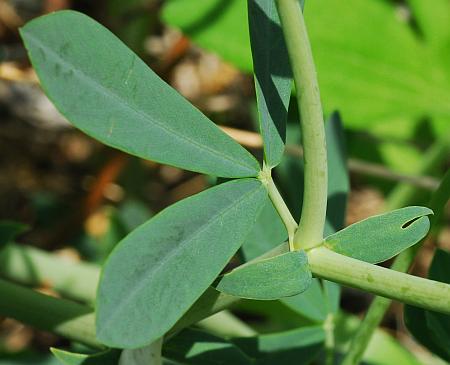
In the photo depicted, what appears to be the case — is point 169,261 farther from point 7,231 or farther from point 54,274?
point 54,274

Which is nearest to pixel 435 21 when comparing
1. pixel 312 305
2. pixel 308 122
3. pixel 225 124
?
pixel 225 124

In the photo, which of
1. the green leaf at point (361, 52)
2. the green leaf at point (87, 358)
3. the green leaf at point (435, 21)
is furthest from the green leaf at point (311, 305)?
the green leaf at point (435, 21)

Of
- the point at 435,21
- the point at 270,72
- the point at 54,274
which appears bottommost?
the point at 54,274

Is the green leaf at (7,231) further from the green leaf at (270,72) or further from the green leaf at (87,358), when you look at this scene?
the green leaf at (270,72)

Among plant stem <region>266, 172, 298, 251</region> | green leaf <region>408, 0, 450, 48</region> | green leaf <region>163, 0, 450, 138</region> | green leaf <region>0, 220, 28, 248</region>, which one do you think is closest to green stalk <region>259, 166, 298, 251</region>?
plant stem <region>266, 172, 298, 251</region>

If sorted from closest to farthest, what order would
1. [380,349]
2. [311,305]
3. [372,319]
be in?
[372,319], [311,305], [380,349]

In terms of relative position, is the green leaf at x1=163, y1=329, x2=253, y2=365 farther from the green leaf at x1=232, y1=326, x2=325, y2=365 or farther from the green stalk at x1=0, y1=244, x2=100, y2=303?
the green stalk at x1=0, y1=244, x2=100, y2=303
